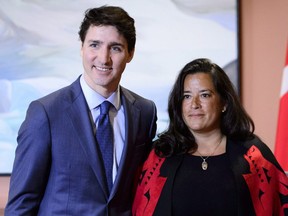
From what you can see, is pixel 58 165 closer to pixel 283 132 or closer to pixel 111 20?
pixel 111 20

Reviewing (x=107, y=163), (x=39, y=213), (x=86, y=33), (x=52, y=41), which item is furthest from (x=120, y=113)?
(x=52, y=41)

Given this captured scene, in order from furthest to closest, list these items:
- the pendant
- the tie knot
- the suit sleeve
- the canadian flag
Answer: the canadian flag
the pendant
the tie knot
the suit sleeve

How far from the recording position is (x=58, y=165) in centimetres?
143

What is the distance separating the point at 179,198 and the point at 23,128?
67 cm

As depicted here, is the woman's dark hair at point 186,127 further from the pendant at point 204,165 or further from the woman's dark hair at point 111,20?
the woman's dark hair at point 111,20

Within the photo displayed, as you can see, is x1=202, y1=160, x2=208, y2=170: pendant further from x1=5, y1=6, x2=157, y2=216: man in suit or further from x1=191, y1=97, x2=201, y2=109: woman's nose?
x1=5, y1=6, x2=157, y2=216: man in suit

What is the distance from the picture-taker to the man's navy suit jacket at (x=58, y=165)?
141 cm

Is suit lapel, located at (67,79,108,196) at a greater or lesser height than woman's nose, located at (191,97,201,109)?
lesser

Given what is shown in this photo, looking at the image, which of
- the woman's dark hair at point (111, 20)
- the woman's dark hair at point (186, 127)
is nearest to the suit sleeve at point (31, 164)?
the woman's dark hair at point (111, 20)

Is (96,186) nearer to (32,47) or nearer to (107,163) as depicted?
(107,163)

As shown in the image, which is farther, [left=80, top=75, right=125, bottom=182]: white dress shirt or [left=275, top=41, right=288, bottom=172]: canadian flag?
[left=275, top=41, right=288, bottom=172]: canadian flag

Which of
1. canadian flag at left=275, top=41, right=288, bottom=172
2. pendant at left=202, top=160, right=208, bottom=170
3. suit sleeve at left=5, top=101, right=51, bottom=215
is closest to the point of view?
suit sleeve at left=5, top=101, right=51, bottom=215

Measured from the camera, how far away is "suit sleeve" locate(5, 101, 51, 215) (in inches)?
55.0

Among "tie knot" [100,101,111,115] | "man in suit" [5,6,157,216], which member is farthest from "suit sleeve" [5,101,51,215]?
"tie knot" [100,101,111,115]
